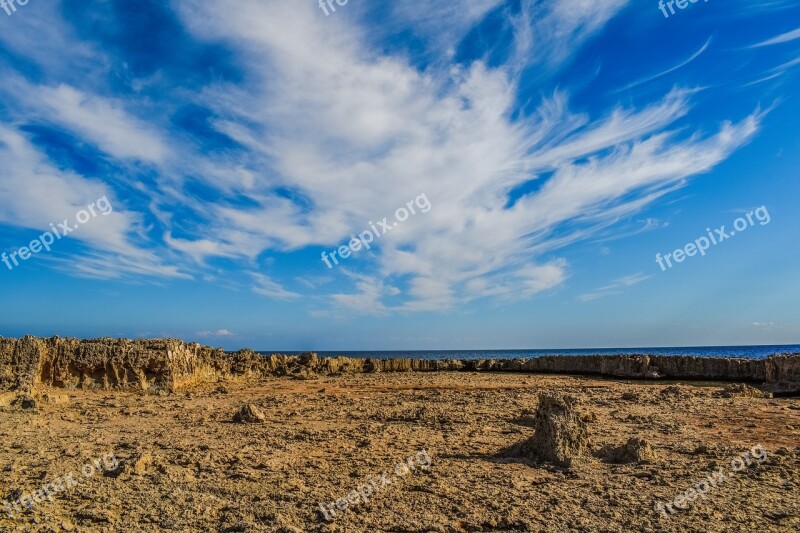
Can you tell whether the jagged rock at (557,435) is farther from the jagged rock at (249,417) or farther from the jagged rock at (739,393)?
the jagged rock at (739,393)

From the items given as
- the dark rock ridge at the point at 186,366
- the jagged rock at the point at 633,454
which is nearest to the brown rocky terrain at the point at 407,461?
the jagged rock at the point at 633,454

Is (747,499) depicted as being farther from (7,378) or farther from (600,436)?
(7,378)

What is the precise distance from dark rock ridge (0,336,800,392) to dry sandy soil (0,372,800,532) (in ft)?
13.1

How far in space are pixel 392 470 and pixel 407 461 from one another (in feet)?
1.48

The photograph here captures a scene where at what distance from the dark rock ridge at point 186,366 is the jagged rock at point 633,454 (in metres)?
13.4

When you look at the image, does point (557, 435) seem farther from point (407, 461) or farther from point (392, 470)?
point (392, 470)

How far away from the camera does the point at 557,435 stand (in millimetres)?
6672

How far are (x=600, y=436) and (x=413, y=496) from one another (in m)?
4.40

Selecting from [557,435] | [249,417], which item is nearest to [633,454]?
[557,435]

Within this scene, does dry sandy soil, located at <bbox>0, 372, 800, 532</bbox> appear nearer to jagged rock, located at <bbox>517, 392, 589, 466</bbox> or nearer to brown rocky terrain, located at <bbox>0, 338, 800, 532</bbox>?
brown rocky terrain, located at <bbox>0, 338, 800, 532</bbox>

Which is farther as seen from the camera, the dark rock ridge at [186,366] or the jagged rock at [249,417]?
the dark rock ridge at [186,366]

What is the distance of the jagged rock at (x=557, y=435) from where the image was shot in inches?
259

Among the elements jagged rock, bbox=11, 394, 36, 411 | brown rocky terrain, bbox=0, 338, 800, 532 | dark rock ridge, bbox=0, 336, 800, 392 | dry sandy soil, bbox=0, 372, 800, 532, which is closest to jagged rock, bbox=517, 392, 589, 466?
brown rocky terrain, bbox=0, 338, 800, 532

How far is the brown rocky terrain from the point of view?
15.9 feet
